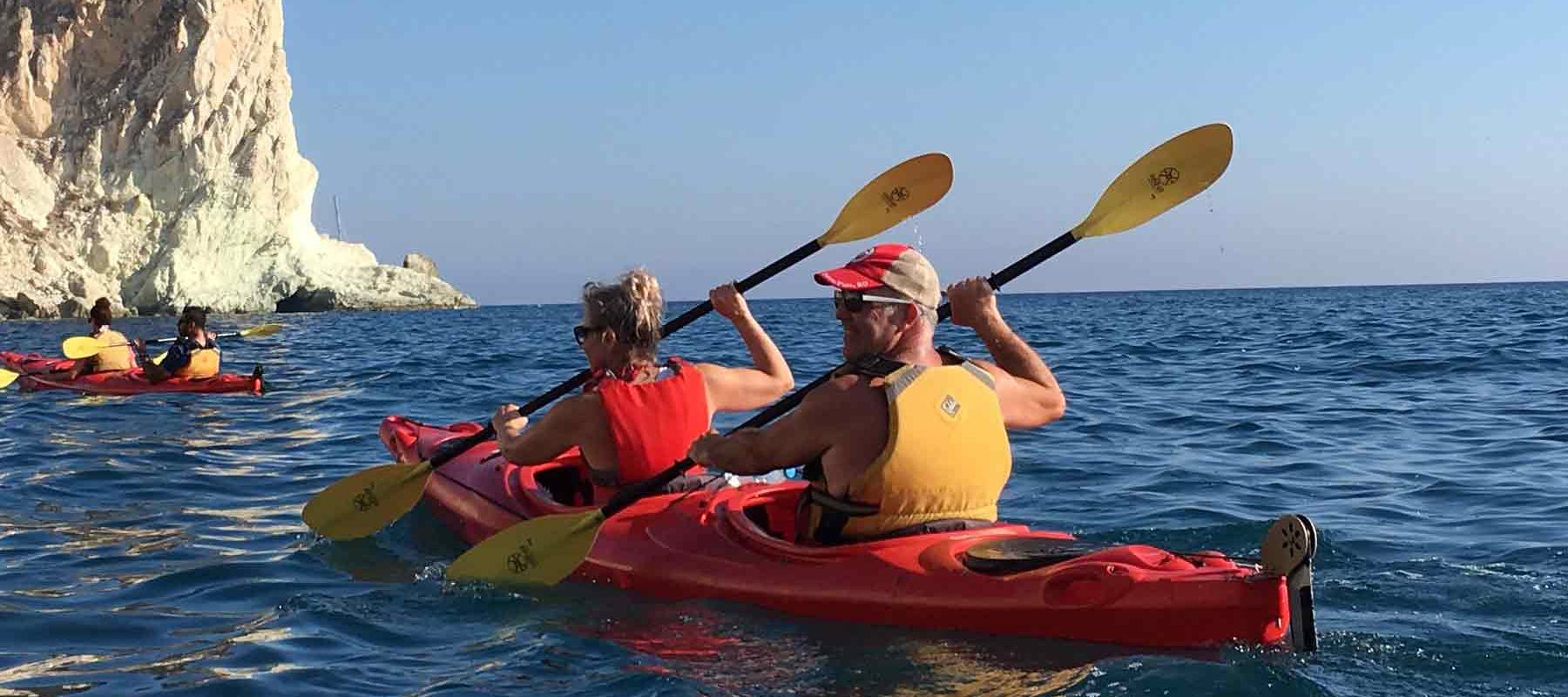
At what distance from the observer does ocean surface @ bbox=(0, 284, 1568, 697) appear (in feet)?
13.4

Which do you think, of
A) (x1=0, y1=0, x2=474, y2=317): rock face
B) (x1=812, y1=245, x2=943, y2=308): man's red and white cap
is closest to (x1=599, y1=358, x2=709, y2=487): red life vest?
(x1=812, y1=245, x2=943, y2=308): man's red and white cap

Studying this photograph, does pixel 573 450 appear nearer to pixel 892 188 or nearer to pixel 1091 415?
pixel 892 188

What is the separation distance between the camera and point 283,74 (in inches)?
Answer: 2039

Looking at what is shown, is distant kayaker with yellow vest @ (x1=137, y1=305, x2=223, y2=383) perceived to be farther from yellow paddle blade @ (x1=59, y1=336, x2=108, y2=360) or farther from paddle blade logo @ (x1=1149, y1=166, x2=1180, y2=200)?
paddle blade logo @ (x1=1149, y1=166, x2=1180, y2=200)

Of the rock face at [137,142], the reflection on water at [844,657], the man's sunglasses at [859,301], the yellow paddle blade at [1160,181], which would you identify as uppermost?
the rock face at [137,142]

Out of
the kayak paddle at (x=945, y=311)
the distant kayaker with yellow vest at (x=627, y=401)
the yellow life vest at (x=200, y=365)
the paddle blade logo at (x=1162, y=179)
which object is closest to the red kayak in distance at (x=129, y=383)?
the yellow life vest at (x=200, y=365)

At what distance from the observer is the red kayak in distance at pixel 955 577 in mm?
3893

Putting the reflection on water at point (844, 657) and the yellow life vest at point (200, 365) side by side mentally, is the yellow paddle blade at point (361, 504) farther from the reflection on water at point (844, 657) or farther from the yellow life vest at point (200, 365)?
the yellow life vest at point (200, 365)

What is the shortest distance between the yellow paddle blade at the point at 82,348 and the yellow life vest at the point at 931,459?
10.8m

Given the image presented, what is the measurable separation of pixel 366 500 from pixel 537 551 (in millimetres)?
1427

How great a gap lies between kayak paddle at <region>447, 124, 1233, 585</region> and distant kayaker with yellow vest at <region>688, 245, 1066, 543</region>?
0.48 m

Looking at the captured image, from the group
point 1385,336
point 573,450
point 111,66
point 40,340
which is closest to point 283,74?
point 111,66

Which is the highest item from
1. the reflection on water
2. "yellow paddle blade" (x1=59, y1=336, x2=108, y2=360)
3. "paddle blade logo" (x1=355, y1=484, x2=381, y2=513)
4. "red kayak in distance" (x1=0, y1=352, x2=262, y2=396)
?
"yellow paddle blade" (x1=59, y1=336, x2=108, y2=360)

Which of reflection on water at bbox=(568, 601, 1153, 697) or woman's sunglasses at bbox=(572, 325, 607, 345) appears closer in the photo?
reflection on water at bbox=(568, 601, 1153, 697)
